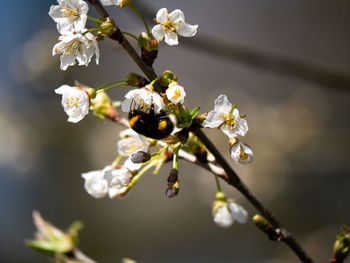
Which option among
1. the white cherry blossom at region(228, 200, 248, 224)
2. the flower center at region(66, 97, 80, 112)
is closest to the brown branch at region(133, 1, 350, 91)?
the white cherry blossom at region(228, 200, 248, 224)

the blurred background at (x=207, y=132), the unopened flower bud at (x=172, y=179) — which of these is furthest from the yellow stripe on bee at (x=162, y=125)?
the blurred background at (x=207, y=132)

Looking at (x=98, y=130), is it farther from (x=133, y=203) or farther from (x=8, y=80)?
(x=8, y=80)

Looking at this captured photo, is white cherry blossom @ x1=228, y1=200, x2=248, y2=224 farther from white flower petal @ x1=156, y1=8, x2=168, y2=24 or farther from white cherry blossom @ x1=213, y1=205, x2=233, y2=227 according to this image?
white flower petal @ x1=156, y1=8, x2=168, y2=24

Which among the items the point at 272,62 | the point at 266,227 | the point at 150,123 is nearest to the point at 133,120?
the point at 150,123

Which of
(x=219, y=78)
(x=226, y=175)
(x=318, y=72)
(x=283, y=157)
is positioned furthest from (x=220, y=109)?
(x=219, y=78)

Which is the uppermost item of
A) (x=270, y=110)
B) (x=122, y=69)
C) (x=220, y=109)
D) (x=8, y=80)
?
(x=8, y=80)

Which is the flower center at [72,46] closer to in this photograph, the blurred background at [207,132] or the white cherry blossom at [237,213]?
the white cherry blossom at [237,213]
